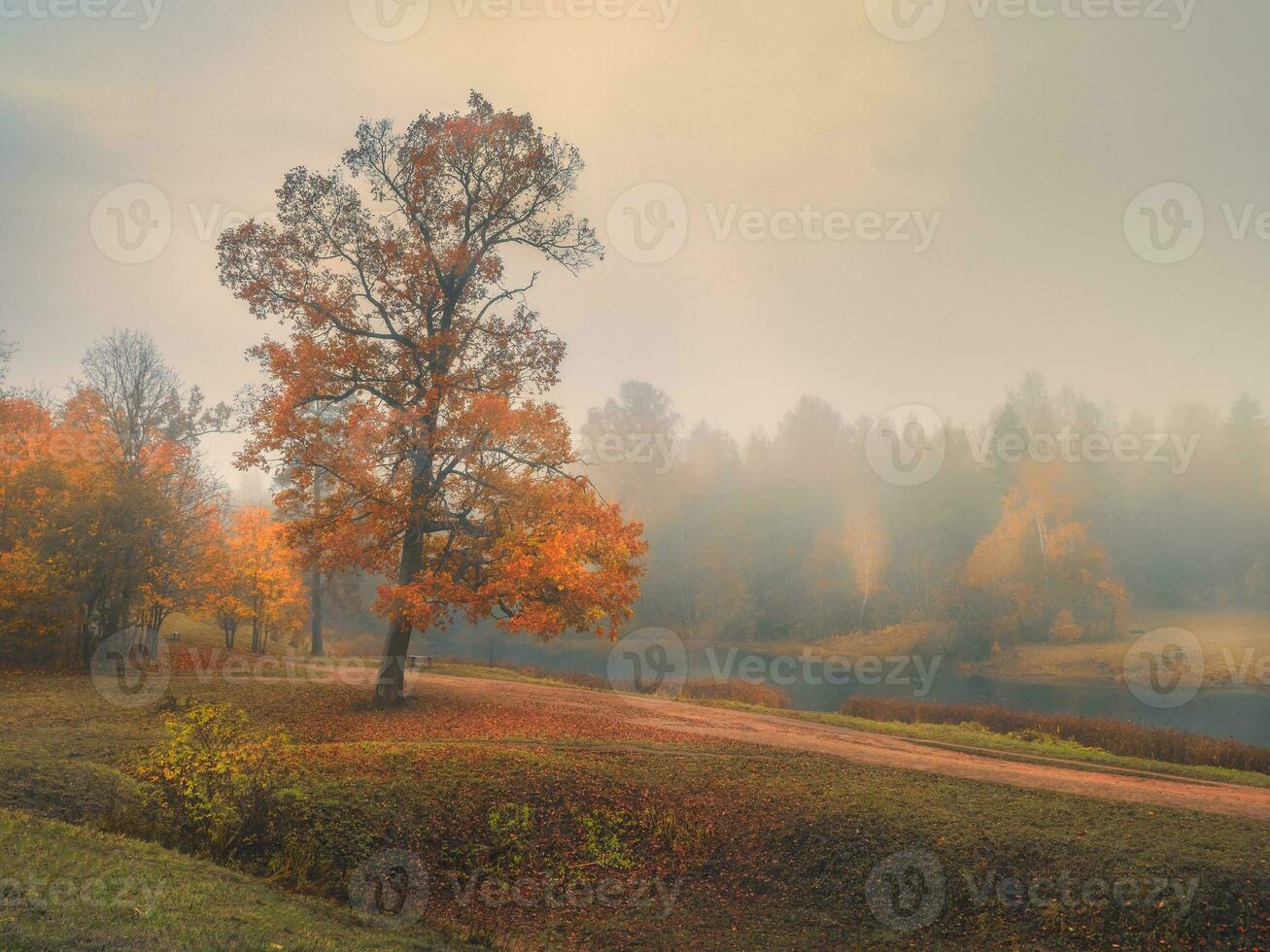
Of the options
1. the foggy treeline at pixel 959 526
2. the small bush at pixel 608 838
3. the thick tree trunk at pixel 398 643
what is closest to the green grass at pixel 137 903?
the small bush at pixel 608 838

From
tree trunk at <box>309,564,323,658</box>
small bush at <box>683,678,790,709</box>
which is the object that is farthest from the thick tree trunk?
tree trunk at <box>309,564,323,658</box>

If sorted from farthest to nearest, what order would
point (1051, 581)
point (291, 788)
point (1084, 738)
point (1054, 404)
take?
point (1054, 404), point (1051, 581), point (1084, 738), point (291, 788)

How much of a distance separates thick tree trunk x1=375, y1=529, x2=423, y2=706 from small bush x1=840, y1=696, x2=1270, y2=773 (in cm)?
1815

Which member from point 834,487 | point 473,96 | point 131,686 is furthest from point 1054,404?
point 131,686

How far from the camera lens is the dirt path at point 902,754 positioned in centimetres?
1358

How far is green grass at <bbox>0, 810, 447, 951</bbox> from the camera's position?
6.23 meters

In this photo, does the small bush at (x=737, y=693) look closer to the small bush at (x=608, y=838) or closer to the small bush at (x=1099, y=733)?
the small bush at (x=1099, y=733)

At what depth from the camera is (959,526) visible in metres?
70.0

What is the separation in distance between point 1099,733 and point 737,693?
43.3ft

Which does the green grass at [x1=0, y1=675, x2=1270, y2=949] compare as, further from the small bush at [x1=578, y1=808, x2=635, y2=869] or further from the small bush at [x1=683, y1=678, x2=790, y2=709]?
the small bush at [x1=683, y1=678, x2=790, y2=709]

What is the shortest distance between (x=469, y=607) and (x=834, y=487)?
69.6 meters

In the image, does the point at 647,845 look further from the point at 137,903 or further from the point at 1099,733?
the point at 1099,733

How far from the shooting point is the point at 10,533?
24250 mm

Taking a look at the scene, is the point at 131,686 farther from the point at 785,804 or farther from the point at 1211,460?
the point at 1211,460
